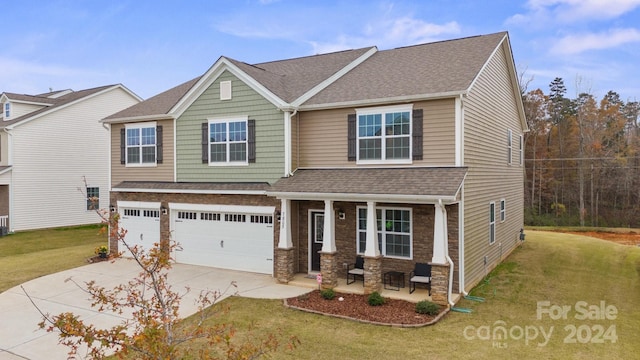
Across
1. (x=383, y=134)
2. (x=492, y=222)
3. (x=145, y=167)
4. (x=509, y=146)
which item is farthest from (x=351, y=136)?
(x=145, y=167)

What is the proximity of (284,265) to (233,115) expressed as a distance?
5487mm

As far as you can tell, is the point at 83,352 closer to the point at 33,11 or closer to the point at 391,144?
the point at 391,144

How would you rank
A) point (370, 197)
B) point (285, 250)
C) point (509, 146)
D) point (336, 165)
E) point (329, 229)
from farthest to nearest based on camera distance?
point (509, 146)
point (336, 165)
point (285, 250)
point (329, 229)
point (370, 197)

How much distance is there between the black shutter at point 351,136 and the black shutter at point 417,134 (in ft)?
6.25

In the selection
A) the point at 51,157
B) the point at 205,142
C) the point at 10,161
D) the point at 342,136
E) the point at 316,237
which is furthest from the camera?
the point at 51,157

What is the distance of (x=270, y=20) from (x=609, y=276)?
1911cm

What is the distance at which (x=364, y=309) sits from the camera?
1023 cm

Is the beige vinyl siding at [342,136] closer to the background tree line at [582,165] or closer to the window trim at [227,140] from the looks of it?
the window trim at [227,140]

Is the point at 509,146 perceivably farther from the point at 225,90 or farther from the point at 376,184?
the point at 225,90

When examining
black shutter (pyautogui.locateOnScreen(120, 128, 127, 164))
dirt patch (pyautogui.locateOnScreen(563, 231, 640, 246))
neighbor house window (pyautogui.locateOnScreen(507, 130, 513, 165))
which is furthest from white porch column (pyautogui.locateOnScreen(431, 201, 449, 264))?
dirt patch (pyautogui.locateOnScreen(563, 231, 640, 246))

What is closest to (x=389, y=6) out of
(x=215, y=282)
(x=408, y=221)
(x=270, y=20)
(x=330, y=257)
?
(x=270, y=20)

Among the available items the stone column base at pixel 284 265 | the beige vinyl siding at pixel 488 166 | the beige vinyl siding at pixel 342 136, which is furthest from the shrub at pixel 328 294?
the beige vinyl siding at pixel 342 136

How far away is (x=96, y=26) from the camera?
25531mm

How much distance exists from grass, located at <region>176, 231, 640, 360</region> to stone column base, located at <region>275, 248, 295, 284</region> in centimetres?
181
